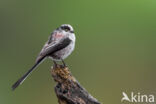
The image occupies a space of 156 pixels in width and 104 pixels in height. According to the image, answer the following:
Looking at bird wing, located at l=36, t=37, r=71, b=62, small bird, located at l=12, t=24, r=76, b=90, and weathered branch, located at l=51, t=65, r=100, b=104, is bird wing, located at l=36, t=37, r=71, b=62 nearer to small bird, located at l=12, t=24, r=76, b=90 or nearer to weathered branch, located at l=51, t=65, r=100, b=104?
small bird, located at l=12, t=24, r=76, b=90

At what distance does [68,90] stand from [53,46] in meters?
0.58

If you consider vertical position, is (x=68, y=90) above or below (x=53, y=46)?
below

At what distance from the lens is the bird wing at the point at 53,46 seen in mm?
5984

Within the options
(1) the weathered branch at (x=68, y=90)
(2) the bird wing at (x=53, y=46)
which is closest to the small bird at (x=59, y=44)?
(2) the bird wing at (x=53, y=46)

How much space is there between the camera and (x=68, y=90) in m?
6.05

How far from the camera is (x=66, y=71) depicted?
6.18 meters

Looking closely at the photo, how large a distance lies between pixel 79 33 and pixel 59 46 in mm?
4430

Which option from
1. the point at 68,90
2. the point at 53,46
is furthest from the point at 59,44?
the point at 68,90

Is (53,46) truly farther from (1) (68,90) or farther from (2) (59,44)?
(1) (68,90)

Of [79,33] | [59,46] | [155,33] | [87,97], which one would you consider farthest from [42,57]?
[155,33]

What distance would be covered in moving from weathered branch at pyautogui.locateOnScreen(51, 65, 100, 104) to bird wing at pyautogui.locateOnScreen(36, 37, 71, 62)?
282mm

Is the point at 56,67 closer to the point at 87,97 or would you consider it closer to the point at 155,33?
the point at 87,97

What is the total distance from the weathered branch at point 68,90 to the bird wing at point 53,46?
0.28 meters

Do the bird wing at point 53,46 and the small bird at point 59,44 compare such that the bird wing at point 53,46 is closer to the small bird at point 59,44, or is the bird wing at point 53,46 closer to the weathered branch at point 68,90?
the small bird at point 59,44
